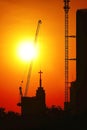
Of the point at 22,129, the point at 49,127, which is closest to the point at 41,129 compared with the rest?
the point at 49,127

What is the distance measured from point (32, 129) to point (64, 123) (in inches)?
411

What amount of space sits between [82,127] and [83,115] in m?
22.3

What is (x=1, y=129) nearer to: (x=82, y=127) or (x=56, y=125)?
(x=56, y=125)

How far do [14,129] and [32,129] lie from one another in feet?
40.1

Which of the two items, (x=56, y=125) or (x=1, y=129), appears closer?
(x=56, y=125)

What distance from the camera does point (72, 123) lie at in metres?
176

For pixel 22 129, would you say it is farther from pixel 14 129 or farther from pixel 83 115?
pixel 83 115

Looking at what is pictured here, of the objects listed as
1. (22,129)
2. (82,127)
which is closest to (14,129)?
(22,129)

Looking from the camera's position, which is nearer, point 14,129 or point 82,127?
point 82,127

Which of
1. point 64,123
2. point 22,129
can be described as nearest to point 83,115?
point 64,123

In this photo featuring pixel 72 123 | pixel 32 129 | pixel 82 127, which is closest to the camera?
pixel 82 127

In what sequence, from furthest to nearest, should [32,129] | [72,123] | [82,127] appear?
[32,129] → [72,123] → [82,127]

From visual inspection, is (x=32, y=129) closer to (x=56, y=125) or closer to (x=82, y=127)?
(x=56, y=125)

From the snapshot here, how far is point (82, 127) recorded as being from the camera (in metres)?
164
